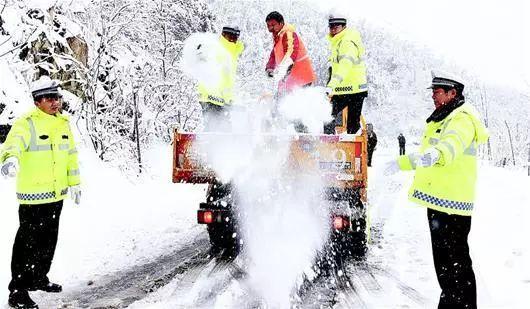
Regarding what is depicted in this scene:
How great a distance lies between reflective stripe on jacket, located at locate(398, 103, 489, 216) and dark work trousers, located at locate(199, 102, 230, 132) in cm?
360

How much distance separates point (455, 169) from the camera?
382cm

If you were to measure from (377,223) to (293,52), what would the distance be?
3.23 m

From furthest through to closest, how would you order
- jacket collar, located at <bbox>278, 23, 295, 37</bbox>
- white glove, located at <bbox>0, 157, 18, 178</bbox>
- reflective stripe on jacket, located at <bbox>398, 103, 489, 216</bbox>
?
jacket collar, located at <bbox>278, 23, 295, 37</bbox> < white glove, located at <bbox>0, 157, 18, 178</bbox> < reflective stripe on jacket, located at <bbox>398, 103, 489, 216</bbox>

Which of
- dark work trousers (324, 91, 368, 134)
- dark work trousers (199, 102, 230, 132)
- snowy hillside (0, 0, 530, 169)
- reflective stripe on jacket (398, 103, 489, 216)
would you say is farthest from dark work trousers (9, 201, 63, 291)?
dark work trousers (324, 91, 368, 134)

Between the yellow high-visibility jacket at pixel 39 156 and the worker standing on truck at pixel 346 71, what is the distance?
128 inches

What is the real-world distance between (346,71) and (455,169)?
9.82 feet

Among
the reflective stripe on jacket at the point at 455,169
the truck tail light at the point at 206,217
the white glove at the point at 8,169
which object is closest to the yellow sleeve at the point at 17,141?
the white glove at the point at 8,169

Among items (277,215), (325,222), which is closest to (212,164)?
(277,215)

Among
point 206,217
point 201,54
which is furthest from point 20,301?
point 201,54

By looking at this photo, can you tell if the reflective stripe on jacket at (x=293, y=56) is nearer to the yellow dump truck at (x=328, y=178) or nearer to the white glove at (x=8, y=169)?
the yellow dump truck at (x=328, y=178)

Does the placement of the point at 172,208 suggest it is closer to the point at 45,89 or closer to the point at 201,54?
the point at 201,54

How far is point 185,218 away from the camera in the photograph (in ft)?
29.4

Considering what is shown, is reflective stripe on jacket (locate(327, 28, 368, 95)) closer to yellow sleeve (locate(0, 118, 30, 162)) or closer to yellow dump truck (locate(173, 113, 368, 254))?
yellow dump truck (locate(173, 113, 368, 254))

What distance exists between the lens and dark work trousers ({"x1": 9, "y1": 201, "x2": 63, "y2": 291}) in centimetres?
466
